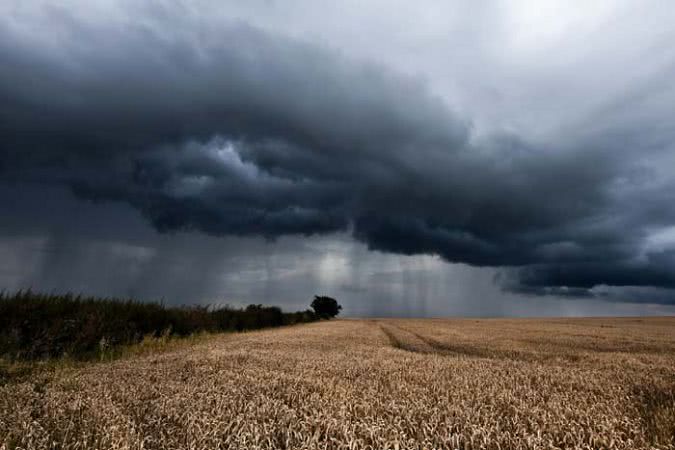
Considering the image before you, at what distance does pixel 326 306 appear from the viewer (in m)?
97.2

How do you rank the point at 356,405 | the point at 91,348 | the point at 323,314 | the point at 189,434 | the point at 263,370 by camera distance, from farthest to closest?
the point at 323,314 < the point at 91,348 < the point at 263,370 < the point at 356,405 < the point at 189,434

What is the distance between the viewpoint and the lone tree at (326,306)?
95125 mm

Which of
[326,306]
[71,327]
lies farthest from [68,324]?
[326,306]

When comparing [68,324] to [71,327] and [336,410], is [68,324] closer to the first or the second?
[71,327]

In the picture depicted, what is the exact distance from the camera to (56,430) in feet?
11.8

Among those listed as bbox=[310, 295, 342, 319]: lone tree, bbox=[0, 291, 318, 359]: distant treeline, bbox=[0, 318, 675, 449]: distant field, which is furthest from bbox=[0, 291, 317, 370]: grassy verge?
bbox=[310, 295, 342, 319]: lone tree

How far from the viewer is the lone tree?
95.1 metres

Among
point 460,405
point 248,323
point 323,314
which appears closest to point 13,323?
point 460,405

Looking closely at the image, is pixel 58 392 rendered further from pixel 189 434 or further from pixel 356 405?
pixel 356 405

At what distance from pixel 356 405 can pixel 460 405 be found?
1026 millimetres

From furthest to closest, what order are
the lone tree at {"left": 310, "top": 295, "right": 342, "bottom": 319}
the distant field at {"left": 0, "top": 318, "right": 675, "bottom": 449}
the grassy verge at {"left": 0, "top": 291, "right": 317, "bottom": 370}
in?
the lone tree at {"left": 310, "top": 295, "right": 342, "bottom": 319}, the grassy verge at {"left": 0, "top": 291, "right": 317, "bottom": 370}, the distant field at {"left": 0, "top": 318, "right": 675, "bottom": 449}

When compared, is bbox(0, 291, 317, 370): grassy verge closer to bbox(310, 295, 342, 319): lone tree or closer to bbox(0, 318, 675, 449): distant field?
bbox(0, 318, 675, 449): distant field

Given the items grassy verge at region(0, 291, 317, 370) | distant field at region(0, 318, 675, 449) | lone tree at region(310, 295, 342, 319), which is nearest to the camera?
distant field at region(0, 318, 675, 449)

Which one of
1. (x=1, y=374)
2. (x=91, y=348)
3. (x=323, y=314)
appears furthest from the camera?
(x=323, y=314)
